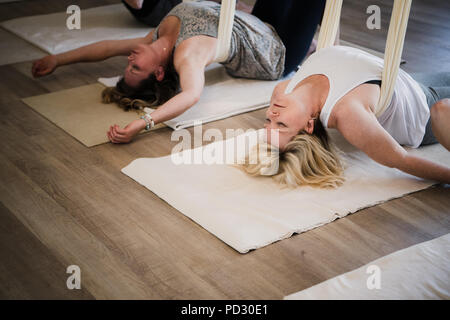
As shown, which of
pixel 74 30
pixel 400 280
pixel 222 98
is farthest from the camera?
pixel 74 30

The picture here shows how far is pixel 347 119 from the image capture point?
2.11m

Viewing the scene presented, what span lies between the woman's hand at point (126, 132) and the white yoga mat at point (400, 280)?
3.74 ft

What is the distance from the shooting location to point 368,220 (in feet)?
6.43

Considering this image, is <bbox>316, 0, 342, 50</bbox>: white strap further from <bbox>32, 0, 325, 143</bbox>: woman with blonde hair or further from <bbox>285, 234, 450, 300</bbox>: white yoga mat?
<bbox>285, 234, 450, 300</bbox>: white yoga mat

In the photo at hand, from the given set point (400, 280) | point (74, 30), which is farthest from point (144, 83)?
point (400, 280)

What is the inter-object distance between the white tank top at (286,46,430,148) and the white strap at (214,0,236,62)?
0.52 metres

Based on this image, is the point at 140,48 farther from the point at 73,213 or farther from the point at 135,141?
the point at 73,213

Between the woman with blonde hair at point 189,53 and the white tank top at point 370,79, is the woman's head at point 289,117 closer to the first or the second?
the white tank top at point 370,79

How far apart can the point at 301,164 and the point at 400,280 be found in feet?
2.06

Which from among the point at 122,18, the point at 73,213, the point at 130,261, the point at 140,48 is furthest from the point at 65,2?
the point at 130,261

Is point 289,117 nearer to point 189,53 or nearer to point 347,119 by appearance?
point 347,119

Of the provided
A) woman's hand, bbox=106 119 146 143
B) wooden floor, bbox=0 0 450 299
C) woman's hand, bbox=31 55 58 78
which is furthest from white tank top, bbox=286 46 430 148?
woman's hand, bbox=31 55 58 78

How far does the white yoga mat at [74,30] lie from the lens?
3.53 meters

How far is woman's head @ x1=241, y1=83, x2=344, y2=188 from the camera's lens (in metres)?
2.10
